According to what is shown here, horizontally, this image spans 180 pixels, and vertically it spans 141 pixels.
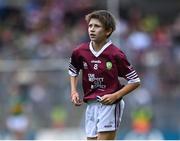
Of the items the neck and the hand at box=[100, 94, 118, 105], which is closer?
the hand at box=[100, 94, 118, 105]

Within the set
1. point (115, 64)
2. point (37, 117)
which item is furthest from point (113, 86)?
point (37, 117)

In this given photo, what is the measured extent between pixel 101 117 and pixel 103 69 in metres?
0.48

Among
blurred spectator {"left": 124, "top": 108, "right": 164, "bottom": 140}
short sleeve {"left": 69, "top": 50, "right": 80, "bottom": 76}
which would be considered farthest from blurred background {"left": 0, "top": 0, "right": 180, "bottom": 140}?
short sleeve {"left": 69, "top": 50, "right": 80, "bottom": 76}

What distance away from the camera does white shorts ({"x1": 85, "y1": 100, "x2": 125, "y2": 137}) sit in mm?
8271

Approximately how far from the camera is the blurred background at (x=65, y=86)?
17938 mm

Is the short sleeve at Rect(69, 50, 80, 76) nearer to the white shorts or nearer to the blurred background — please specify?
the white shorts

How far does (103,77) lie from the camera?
834 cm

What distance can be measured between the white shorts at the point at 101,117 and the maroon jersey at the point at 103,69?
12 cm

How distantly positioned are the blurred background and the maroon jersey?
9.04 meters

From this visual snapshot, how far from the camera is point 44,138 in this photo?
59.4ft

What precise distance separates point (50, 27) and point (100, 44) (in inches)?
513

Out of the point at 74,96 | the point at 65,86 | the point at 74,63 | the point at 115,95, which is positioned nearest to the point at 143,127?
the point at 65,86

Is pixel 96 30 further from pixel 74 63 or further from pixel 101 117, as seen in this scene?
pixel 101 117

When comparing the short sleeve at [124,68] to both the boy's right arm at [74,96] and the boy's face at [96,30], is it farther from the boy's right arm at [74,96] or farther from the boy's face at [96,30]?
the boy's right arm at [74,96]
